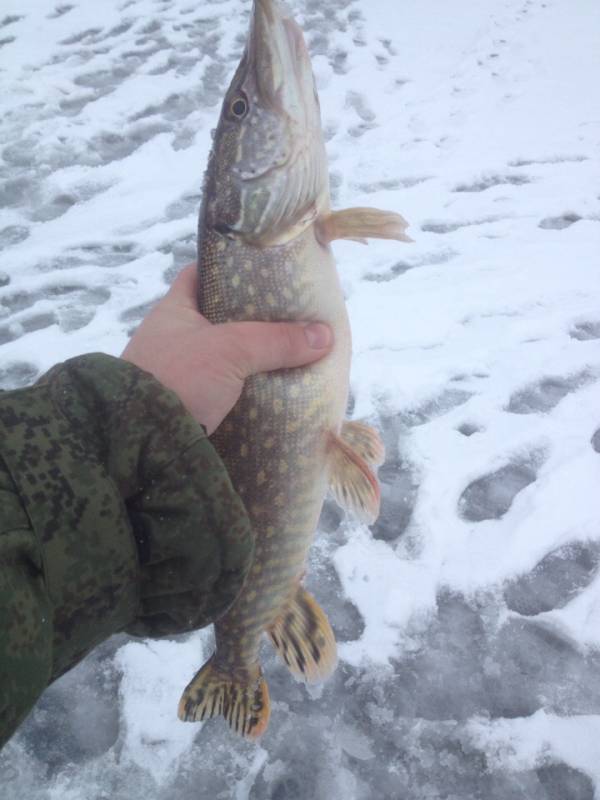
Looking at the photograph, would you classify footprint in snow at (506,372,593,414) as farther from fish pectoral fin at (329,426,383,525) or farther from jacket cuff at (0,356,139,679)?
jacket cuff at (0,356,139,679)

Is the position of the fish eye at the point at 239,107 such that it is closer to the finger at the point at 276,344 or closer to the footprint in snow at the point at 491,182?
the finger at the point at 276,344

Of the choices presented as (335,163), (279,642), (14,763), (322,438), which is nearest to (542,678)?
(279,642)

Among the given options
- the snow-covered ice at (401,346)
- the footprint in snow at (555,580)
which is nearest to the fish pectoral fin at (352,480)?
the snow-covered ice at (401,346)

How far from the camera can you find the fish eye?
5.89 ft

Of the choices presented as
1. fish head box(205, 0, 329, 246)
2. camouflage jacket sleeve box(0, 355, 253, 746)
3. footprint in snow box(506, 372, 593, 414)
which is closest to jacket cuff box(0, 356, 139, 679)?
camouflage jacket sleeve box(0, 355, 253, 746)

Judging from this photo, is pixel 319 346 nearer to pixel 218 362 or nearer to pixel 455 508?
pixel 218 362

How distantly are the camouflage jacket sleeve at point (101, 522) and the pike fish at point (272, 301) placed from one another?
0.37m

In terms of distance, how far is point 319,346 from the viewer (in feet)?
5.78

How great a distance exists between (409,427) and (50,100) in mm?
4151

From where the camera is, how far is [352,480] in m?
1.88

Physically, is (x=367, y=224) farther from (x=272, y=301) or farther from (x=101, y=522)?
(x=101, y=522)

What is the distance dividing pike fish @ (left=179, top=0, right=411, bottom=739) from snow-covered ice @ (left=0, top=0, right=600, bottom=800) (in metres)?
0.45

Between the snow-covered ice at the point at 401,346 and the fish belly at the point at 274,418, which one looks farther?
the snow-covered ice at the point at 401,346

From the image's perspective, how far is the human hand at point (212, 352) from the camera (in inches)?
63.6
